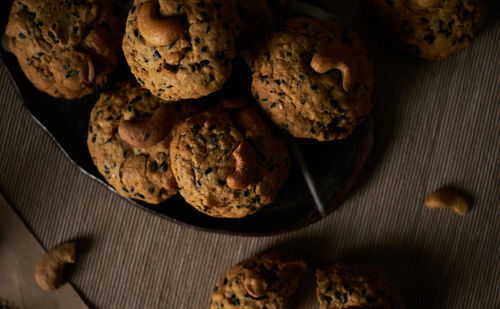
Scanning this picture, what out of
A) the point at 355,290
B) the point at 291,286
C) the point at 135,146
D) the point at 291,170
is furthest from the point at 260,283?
the point at 135,146

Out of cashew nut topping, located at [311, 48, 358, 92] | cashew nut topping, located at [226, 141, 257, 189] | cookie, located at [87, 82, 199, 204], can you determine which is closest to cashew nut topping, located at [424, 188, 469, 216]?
cashew nut topping, located at [311, 48, 358, 92]

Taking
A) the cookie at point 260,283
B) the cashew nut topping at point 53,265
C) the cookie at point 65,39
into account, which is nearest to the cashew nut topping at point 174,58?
the cookie at point 65,39

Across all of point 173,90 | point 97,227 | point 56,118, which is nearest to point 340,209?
point 173,90

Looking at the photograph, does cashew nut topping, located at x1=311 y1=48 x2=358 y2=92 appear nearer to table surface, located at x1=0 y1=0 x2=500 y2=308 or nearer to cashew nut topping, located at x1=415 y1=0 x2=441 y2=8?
cashew nut topping, located at x1=415 y1=0 x2=441 y2=8

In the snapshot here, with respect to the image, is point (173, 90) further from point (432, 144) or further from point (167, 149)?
point (432, 144)

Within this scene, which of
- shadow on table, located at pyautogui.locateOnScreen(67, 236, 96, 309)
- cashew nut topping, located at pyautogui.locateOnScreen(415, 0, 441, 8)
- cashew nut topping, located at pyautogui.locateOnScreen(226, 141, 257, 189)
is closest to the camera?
cashew nut topping, located at pyautogui.locateOnScreen(226, 141, 257, 189)
